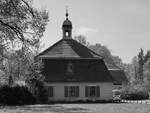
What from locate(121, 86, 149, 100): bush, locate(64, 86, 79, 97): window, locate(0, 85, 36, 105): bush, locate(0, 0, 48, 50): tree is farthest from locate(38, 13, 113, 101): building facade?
locate(0, 0, 48, 50): tree

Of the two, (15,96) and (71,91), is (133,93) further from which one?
(15,96)

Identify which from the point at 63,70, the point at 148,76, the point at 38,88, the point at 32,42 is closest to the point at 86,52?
the point at 63,70

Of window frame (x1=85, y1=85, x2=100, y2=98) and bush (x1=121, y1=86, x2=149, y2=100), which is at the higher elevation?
window frame (x1=85, y1=85, x2=100, y2=98)

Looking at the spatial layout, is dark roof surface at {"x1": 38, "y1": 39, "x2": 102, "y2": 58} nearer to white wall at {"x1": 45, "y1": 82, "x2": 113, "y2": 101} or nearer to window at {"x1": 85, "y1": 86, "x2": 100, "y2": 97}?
white wall at {"x1": 45, "y1": 82, "x2": 113, "y2": 101}

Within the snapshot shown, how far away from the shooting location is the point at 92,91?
5228 centimetres

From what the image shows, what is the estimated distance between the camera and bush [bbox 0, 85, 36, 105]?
1849 inches

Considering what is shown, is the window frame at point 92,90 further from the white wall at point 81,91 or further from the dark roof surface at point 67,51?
the dark roof surface at point 67,51

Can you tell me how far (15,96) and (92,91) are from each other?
418 inches

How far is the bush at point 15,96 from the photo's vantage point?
47.0 meters

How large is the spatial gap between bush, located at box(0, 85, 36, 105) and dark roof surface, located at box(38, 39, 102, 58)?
5.88m

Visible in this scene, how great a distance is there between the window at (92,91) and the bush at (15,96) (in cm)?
751

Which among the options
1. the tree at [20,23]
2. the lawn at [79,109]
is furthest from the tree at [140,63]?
the tree at [20,23]

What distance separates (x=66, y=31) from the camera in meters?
57.6

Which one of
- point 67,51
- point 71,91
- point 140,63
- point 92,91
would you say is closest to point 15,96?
point 71,91
